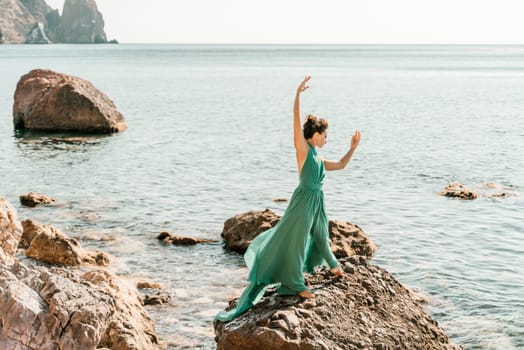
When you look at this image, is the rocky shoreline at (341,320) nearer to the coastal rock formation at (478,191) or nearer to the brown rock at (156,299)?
the brown rock at (156,299)

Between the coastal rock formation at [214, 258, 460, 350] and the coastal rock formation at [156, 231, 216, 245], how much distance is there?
319 inches

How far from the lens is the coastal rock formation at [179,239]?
17547 mm

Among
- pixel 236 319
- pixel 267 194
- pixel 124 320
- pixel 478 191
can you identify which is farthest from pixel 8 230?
pixel 478 191

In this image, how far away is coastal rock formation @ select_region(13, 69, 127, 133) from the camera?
35.8 meters

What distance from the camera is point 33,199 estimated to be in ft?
69.9

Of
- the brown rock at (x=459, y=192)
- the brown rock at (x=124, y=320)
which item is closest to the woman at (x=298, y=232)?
the brown rock at (x=124, y=320)

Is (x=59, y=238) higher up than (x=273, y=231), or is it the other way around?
(x=273, y=231)

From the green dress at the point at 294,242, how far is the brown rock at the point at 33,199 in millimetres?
13541

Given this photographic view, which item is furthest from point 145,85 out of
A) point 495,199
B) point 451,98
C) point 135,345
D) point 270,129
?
point 135,345

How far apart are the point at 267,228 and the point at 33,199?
8068 mm

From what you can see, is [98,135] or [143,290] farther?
[98,135]

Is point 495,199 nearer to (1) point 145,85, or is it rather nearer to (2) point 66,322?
(2) point 66,322

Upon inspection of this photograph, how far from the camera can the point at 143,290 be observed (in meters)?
14.1

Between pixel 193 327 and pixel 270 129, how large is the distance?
101 feet
